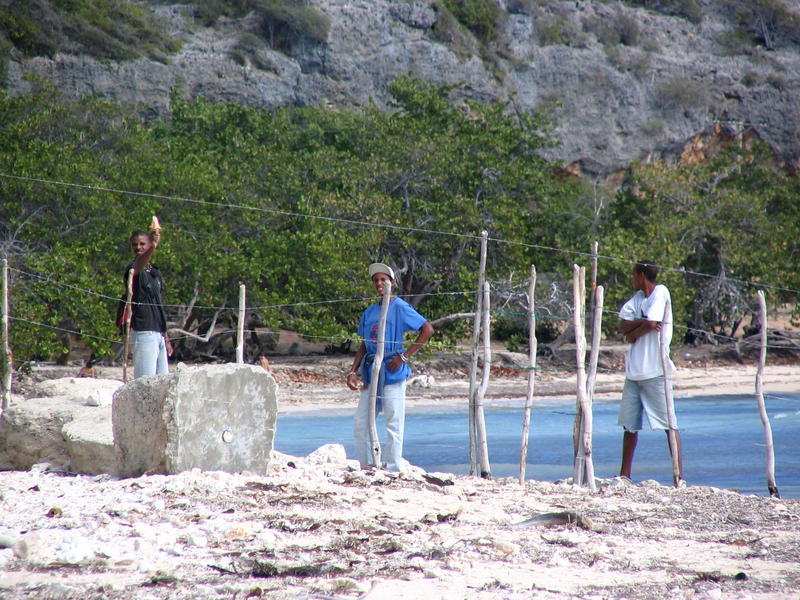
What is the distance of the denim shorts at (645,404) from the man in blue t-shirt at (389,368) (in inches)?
54.3

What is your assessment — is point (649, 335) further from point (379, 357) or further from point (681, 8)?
point (681, 8)

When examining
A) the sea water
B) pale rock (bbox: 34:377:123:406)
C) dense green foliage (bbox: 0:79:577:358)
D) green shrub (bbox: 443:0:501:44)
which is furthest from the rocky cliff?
pale rock (bbox: 34:377:123:406)

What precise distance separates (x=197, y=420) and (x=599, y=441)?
6.16 metres

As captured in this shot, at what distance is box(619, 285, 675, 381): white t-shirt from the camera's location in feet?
19.7

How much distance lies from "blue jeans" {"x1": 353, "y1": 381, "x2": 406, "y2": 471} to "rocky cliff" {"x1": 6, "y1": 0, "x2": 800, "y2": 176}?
1952 cm

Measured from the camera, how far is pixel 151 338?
602 cm

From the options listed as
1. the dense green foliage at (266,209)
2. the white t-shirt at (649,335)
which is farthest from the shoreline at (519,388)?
the white t-shirt at (649,335)

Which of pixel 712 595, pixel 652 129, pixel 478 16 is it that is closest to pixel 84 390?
pixel 712 595

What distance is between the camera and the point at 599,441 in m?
10.3

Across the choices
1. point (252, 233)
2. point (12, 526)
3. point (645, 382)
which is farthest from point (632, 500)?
point (252, 233)

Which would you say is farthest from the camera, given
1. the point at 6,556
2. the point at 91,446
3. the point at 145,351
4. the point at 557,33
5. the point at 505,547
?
the point at 557,33

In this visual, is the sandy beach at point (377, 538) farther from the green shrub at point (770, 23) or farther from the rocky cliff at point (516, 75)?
the green shrub at point (770, 23)

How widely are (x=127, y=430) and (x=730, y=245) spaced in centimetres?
1696

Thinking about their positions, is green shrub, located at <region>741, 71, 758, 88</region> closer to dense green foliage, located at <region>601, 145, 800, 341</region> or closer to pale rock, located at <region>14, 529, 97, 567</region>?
dense green foliage, located at <region>601, 145, 800, 341</region>
